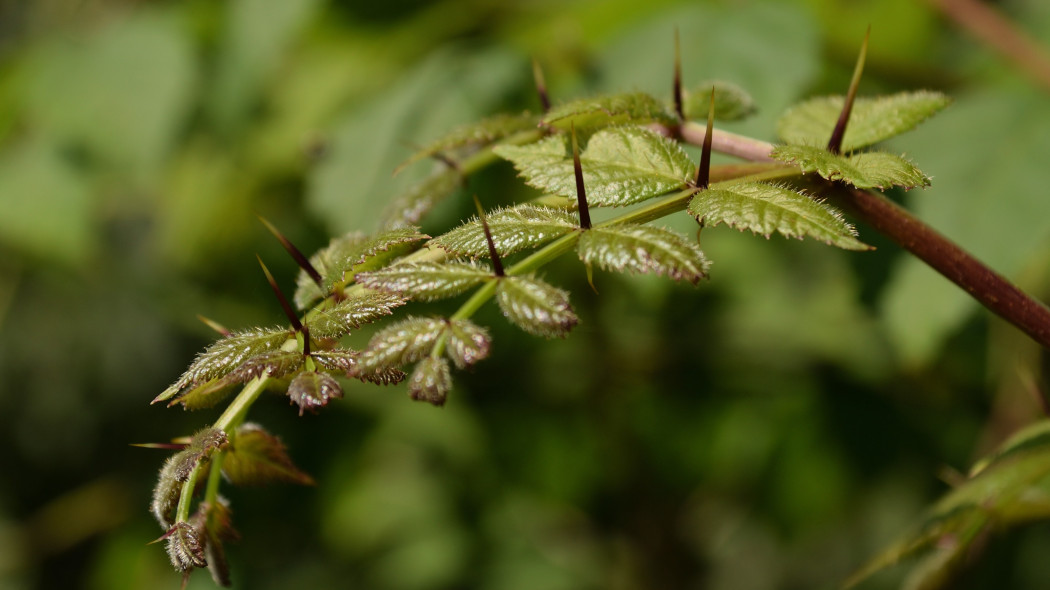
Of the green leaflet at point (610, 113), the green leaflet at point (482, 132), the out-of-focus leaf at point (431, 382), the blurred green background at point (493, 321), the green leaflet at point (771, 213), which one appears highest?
the green leaflet at point (610, 113)

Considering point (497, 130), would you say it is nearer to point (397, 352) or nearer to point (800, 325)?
point (397, 352)

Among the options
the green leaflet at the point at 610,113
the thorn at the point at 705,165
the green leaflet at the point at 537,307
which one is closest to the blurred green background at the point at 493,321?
the green leaflet at the point at 610,113

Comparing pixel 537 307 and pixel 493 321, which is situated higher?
pixel 537 307

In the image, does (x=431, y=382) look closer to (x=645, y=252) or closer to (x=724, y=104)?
(x=645, y=252)

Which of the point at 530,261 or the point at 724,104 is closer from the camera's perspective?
the point at 530,261

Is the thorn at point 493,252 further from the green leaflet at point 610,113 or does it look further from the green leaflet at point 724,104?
the green leaflet at point 724,104

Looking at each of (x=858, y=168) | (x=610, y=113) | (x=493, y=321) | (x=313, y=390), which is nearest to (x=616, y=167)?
(x=610, y=113)

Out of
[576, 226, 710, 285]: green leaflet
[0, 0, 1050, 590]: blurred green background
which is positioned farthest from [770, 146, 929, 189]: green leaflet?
[0, 0, 1050, 590]: blurred green background
